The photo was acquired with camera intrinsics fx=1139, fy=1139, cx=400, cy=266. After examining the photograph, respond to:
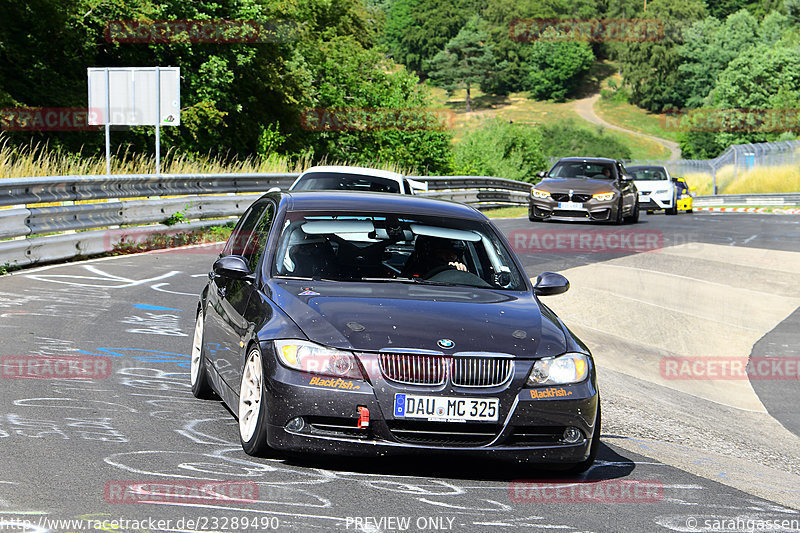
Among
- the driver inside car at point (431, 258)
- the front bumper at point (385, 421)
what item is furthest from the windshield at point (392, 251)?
the front bumper at point (385, 421)

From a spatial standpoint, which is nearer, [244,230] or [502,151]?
[244,230]

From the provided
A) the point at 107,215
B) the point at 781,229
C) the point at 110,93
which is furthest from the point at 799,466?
the point at 781,229

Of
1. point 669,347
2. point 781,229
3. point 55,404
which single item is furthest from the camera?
point 781,229

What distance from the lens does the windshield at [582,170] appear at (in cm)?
2816

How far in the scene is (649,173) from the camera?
37.5m

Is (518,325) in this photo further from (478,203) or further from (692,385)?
(478,203)

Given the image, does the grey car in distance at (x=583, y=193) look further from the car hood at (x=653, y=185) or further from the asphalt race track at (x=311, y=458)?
the asphalt race track at (x=311, y=458)

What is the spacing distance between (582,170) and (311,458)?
23.2 metres

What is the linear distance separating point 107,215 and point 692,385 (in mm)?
9530

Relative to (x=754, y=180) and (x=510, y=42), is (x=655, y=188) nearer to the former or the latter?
(x=754, y=180)

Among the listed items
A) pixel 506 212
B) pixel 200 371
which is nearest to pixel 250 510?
pixel 200 371

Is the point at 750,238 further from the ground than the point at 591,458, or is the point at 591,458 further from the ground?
the point at 591,458

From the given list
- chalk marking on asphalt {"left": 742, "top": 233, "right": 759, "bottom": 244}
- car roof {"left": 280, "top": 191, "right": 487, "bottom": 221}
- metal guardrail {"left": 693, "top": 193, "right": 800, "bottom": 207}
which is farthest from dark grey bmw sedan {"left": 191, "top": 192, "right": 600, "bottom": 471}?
metal guardrail {"left": 693, "top": 193, "right": 800, "bottom": 207}

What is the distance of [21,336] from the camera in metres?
9.64
